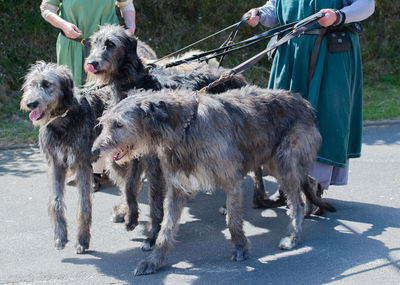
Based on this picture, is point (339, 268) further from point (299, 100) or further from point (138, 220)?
point (138, 220)

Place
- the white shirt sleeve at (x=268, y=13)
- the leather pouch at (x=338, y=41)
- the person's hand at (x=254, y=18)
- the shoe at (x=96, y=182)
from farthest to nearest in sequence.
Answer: the shoe at (x=96, y=182) → the white shirt sleeve at (x=268, y=13) → the person's hand at (x=254, y=18) → the leather pouch at (x=338, y=41)

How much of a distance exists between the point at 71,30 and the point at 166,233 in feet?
8.41

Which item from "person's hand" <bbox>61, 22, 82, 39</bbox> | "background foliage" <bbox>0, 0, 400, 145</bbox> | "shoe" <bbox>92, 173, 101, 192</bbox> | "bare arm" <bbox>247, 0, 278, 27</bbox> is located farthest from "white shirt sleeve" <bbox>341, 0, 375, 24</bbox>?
"background foliage" <bbox>0, 0, 400, 145</bbox>

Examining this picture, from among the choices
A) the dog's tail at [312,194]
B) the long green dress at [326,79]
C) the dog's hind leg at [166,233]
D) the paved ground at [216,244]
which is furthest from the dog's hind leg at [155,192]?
the long green dress at [326,79]

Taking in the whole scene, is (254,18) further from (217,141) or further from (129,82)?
(217,141)

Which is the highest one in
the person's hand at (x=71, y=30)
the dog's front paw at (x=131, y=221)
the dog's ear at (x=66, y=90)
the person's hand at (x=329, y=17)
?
the person's hand at (x=329, y=17)

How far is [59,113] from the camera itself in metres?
5.01

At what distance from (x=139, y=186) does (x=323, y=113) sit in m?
2.04

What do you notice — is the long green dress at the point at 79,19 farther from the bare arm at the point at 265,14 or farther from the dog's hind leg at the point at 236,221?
the dog's hind leg at the point at 236,221

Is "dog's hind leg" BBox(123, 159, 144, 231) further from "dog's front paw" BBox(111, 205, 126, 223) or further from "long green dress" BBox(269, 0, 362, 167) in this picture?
"long green dress" BBox(269, 0, 362, 167)

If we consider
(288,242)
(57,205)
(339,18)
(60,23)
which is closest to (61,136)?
(57,205)

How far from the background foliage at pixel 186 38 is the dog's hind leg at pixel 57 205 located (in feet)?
17.9

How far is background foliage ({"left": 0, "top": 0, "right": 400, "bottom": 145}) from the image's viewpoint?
11.4 meters

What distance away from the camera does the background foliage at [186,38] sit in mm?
11398
